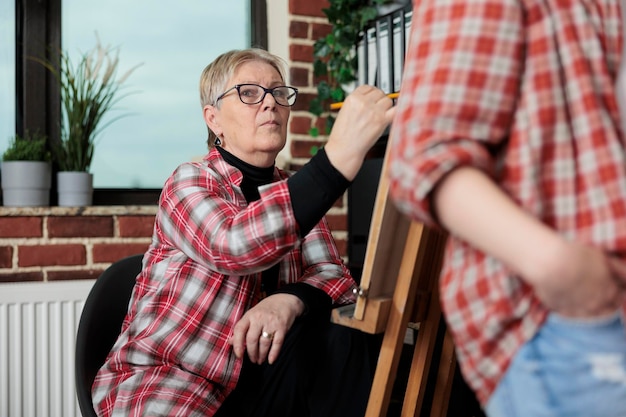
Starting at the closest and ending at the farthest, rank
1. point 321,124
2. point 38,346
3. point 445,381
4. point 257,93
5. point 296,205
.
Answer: point 296,205 < point 445,381 < point 257,93 < point 38,346 < point 321,124

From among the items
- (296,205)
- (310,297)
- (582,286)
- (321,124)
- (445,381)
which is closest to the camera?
(582,286)

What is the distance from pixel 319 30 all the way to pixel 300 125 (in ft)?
1.19

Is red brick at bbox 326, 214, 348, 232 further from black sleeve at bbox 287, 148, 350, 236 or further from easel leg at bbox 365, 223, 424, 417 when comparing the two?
easel leg at bbox 365, 223, 424, 417

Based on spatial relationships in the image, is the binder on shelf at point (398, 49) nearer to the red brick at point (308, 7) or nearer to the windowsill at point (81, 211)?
the red brick at point (308, 7)

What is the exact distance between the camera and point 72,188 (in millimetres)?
2271

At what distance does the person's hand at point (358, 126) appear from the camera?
1134 mm

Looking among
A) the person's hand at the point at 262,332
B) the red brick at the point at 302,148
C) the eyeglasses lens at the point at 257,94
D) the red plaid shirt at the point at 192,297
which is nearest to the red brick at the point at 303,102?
the red brick at the point at 302,148

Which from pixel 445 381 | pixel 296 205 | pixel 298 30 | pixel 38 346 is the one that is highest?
pixel 298 30

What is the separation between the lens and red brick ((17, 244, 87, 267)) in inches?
85.8

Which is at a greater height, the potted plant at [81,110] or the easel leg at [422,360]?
the potted plant at [81,110]

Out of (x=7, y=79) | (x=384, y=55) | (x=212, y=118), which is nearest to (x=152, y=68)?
(x=7, y=79)

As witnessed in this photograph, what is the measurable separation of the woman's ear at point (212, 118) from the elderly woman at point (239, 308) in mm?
87

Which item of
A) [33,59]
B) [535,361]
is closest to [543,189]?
[535,361]

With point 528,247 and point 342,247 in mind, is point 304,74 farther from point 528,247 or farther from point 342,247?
point 528,247
